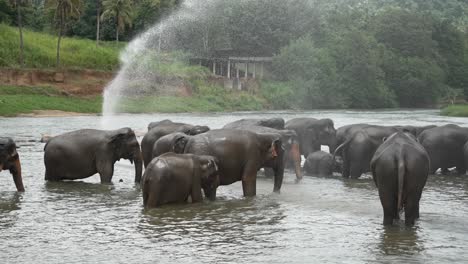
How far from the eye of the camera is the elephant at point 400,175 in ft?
31.1

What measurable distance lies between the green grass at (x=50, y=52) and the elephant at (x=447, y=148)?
4454cm

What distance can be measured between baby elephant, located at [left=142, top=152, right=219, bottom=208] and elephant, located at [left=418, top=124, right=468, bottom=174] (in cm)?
674

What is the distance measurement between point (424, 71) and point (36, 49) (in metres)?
48.5

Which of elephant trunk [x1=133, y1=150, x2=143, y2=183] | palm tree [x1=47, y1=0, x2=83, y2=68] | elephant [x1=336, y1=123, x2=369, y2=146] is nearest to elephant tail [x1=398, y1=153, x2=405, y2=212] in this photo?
elephant trunk [x1=133, y1=150, x2=143, y2=183]

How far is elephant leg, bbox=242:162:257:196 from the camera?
12.6 metres

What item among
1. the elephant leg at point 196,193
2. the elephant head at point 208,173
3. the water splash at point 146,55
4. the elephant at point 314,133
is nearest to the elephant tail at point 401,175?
the elephant head at point 208,173

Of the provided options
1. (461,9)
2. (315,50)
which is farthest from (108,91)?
(461,9)

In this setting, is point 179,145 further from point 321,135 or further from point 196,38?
point 196,38

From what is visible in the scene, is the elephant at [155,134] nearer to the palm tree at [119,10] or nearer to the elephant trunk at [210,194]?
the elephant trunk at [210,194]

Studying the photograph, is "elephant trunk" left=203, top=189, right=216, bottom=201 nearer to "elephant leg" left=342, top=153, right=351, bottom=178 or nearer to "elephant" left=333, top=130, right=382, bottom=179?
"elephant" left=333, top=130, right=382, bottom=179

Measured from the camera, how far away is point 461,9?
182000 mm

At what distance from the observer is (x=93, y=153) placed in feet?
46.9

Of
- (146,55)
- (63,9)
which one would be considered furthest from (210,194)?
(146,55)

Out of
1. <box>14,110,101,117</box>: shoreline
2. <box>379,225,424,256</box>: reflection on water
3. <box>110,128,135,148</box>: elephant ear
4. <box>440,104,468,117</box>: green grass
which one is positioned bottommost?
<box>14,110,101,117</box>: shoreline
